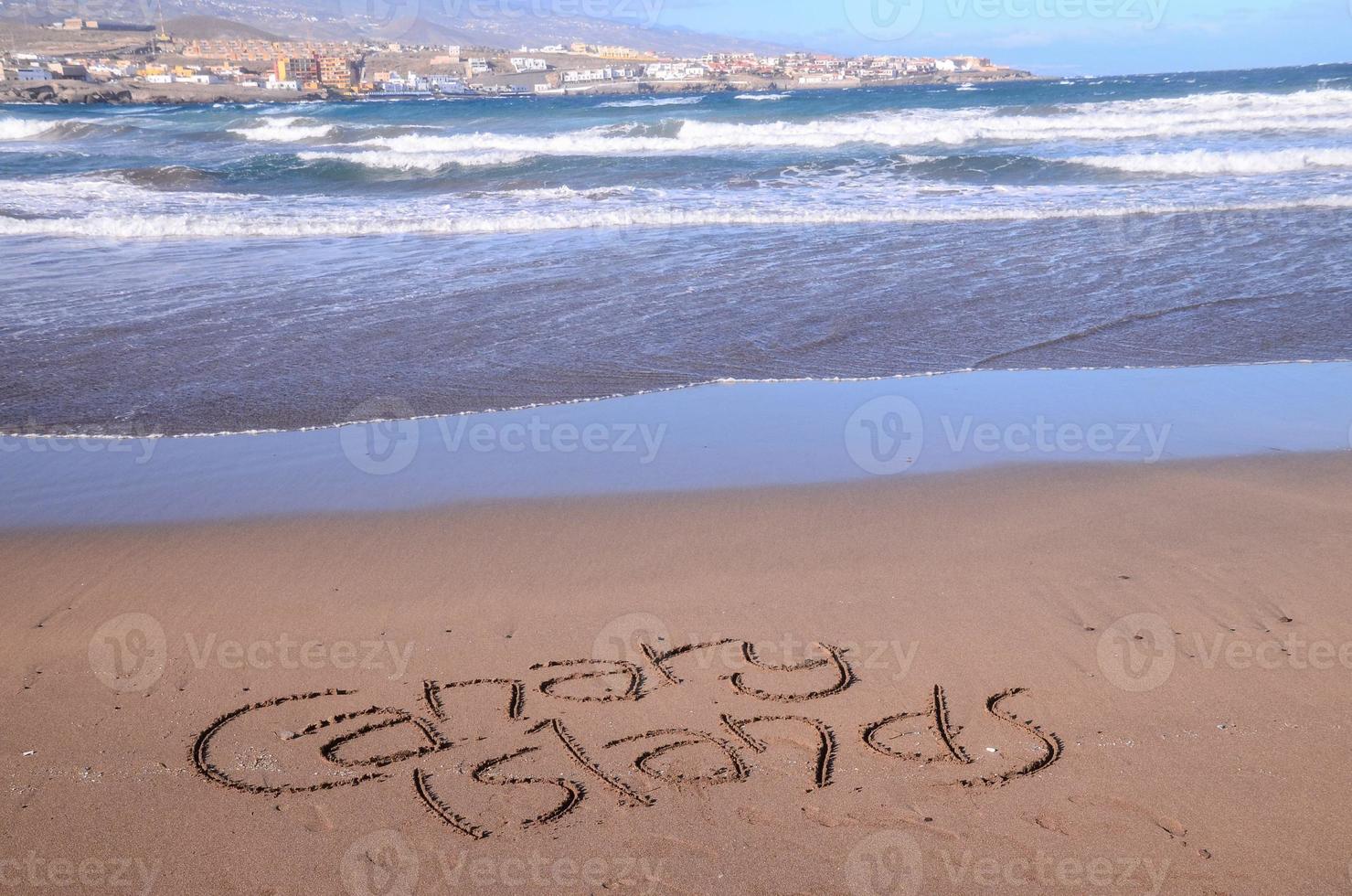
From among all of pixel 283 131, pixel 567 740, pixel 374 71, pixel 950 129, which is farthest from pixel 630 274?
pixel 374 71

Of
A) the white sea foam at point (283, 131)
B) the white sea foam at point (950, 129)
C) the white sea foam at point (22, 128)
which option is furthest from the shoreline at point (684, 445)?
the white sea foam at point (22, 128)

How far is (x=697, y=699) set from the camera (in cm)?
353

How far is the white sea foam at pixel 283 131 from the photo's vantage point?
37.4 m

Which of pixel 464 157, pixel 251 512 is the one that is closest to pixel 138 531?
pixel 251 512

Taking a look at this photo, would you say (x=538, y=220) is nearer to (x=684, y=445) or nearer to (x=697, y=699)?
(x=684, y=445)

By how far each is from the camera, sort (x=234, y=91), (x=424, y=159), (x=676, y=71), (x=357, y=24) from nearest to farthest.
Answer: (x=424, y=159) → (x=234, y=91) → (x=676, y=71) → (x=357, y=24)

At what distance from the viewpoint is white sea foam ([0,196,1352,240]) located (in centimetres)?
1420

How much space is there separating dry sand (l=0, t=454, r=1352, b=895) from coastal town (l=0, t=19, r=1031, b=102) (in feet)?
214

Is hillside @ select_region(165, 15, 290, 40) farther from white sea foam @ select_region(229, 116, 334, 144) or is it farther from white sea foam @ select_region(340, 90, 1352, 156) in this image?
white sea foam @ select_region(340, 90, 1352, 156)

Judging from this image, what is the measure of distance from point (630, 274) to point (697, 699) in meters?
7.64

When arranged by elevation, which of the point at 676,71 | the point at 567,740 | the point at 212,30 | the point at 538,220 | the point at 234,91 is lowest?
the point at 567,740

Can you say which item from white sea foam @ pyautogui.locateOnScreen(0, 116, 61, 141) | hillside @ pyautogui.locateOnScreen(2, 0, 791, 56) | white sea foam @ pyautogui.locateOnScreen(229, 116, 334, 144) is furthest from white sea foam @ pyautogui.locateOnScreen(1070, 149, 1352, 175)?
hillside @ pyautogui.locateOnScreen(2, 0, 791, 56)

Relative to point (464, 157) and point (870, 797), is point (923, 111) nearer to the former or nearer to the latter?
point (464, 157)

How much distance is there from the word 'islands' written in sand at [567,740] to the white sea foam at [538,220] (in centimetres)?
1127
